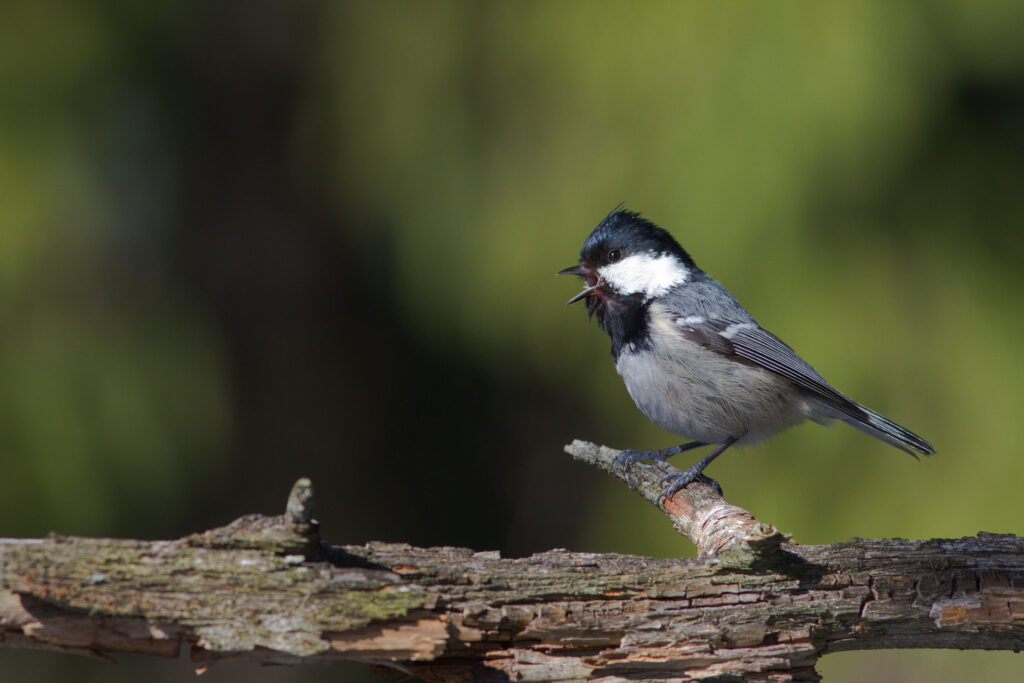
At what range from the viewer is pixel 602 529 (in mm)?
2934

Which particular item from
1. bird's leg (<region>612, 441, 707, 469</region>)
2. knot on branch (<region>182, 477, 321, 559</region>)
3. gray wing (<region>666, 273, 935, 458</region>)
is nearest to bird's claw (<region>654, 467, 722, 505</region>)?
bird's leg (<region>612, 441, 707, 469</region>)

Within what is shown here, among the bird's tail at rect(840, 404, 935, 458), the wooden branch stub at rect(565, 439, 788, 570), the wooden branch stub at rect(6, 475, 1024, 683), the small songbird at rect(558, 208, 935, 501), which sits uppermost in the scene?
the small songbird at rect(558, 208, 935, 501)

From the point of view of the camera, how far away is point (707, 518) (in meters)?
1.87

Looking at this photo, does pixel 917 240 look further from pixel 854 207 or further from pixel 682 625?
pixel 682 625

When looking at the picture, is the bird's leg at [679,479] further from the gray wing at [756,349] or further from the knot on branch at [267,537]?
the knot on branch at [267,537]

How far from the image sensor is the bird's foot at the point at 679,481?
209 cm

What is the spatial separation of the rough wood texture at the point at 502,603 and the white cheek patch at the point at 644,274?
0.99 m

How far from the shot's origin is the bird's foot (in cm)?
209

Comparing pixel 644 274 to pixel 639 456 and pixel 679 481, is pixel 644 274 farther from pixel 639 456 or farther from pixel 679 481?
pixel 679 481

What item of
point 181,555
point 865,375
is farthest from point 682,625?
point 865,375

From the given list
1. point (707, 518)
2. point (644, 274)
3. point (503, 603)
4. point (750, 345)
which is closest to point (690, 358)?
point (750, 345)

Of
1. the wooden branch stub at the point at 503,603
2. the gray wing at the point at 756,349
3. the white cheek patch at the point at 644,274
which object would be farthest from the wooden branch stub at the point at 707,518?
the white cheek patch at the point at 644,274

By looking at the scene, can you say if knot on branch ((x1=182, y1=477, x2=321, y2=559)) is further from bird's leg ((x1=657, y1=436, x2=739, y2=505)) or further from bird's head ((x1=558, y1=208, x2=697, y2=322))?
bird's head ((x1=558, y1=208, x2=697, y2=322))

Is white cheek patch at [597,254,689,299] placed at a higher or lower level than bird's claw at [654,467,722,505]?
higher
